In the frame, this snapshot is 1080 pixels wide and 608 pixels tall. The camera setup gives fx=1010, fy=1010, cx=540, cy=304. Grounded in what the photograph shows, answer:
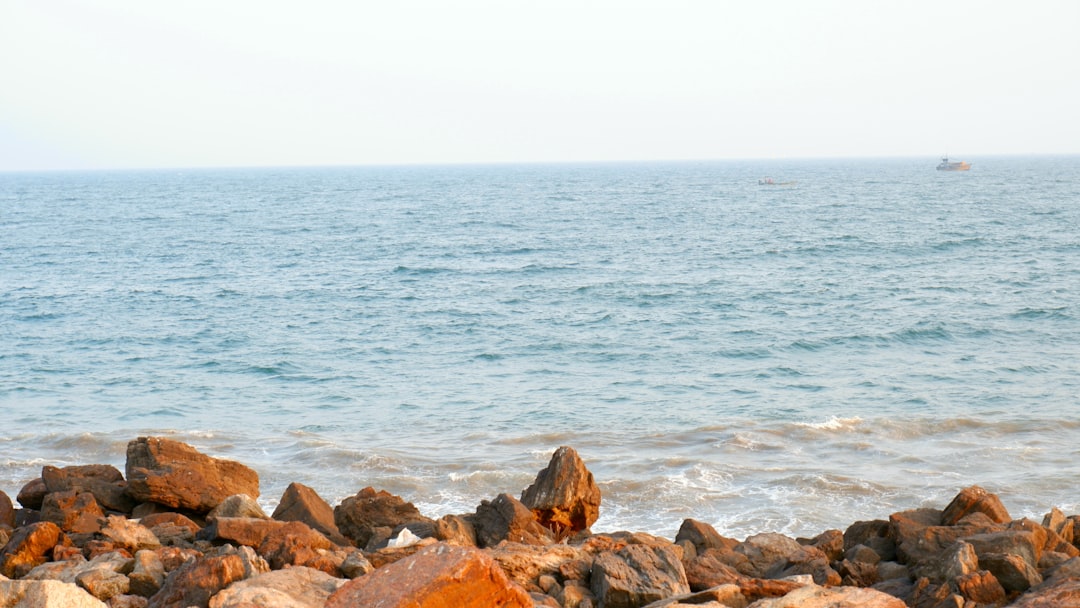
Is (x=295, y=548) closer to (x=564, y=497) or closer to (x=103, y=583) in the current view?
(x=103, y=583)

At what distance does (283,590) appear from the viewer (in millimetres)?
8359

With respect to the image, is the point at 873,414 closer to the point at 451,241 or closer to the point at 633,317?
the point at 633,317

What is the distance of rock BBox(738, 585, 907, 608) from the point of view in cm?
828

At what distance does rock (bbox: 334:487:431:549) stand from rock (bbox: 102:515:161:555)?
2.43 m

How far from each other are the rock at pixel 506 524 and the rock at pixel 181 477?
385 cm

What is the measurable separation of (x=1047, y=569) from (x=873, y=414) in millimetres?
13100

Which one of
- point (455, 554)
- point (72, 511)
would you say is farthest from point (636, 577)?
point (72, 511)

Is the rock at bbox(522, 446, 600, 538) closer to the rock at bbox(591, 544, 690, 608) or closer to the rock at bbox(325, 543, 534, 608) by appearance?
the rock at bbox(591, 544, 690, 608)

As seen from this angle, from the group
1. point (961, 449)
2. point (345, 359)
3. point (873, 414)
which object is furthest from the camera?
point (345, 359)

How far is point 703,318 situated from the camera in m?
36.5

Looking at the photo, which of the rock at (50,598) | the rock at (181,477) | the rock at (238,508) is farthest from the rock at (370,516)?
the rock at (50,598)

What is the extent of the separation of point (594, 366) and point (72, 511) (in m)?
17.7

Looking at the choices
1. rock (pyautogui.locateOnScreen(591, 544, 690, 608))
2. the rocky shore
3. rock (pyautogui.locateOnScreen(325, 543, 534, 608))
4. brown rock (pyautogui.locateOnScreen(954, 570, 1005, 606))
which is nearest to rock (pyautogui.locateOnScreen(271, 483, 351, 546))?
the rocky shore

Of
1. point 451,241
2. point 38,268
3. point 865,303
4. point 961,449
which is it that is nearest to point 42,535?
point 961,449
